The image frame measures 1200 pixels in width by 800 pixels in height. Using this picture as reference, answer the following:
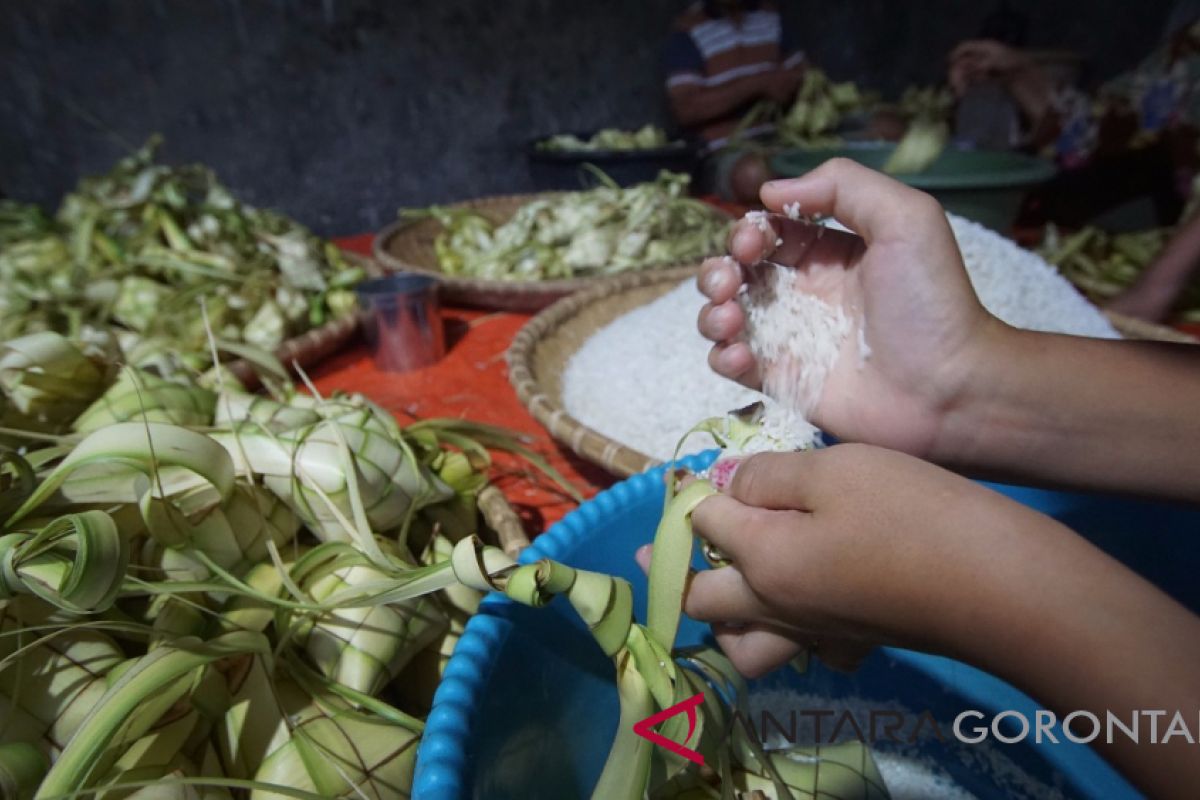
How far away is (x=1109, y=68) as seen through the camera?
319 centimetres

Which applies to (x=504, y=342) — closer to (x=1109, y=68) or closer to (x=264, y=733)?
(x=264, y=733)

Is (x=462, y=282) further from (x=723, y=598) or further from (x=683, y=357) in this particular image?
(x=723, y=598)

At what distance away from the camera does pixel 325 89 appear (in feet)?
5.96

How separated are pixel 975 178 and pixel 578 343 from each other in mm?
580

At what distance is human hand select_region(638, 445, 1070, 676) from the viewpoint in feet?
0.77

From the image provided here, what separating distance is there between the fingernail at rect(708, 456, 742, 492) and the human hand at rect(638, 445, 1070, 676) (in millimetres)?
24

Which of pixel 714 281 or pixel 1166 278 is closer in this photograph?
pixel 714 281

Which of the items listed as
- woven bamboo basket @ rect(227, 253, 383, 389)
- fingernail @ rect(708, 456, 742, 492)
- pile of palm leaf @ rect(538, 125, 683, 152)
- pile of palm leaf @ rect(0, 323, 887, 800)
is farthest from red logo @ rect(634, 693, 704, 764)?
pile of palm leaf @ rect(538, 125, 683, 152)

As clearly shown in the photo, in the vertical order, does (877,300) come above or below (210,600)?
above

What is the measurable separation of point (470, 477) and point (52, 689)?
0.90ft

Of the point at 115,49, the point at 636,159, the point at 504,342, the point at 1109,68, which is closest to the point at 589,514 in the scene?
the point at 504,342

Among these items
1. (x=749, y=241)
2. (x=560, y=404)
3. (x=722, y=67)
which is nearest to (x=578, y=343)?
(x=560, y=404)

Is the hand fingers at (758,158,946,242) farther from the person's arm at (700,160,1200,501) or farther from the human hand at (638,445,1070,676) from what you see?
the human hand at (638,445,1070,676)

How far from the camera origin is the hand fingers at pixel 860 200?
396 mm
